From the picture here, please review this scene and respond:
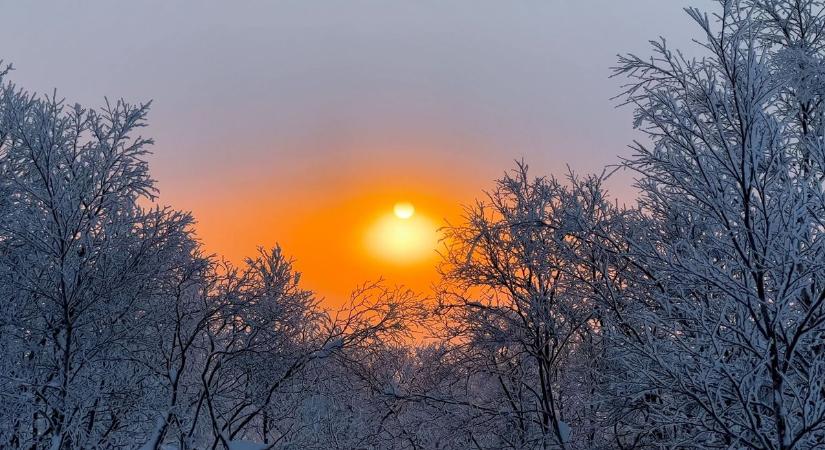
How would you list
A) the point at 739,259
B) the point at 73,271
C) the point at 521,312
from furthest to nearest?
the point at 521,312 → the point at 73,271 → the point at 739,259

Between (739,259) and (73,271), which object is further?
(73,271)

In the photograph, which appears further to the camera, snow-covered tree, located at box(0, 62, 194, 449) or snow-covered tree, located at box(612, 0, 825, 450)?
snow-covered tree, located at box(0, 62, 194, 449)

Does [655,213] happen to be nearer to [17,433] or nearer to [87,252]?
[87,252]

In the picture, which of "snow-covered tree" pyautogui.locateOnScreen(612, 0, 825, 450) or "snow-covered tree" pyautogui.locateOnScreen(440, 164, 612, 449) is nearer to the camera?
"snow-covered tree" pyautogui.locateOnScreen(612, 0, 825, 450)

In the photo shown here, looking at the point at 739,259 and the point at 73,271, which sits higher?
→ the point at 73,271

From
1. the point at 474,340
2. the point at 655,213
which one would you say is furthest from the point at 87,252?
the point at 655,213

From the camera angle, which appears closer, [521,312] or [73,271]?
[73,271]

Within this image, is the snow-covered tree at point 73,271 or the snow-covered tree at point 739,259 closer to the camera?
the snow-covered tree at point 739,259

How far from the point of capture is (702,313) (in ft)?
14.2

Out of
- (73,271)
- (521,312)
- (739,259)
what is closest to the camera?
(739,259)

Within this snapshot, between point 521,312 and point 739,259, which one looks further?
point 521,312

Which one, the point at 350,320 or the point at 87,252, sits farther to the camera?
the point at 350,320

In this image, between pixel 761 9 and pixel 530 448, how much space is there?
25.8 ft

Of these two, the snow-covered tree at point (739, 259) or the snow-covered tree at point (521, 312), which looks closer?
the snow-covered tree at point (739, 259)
